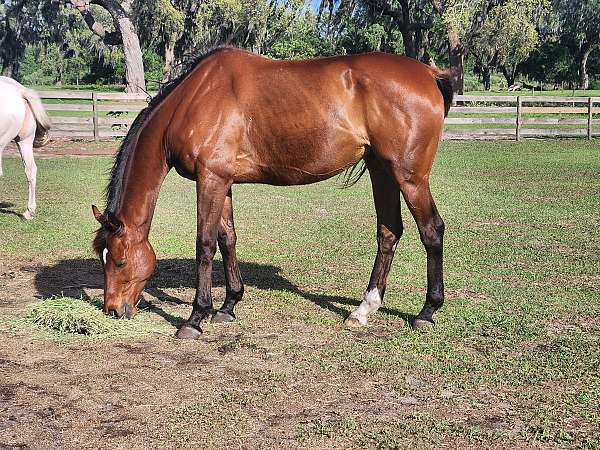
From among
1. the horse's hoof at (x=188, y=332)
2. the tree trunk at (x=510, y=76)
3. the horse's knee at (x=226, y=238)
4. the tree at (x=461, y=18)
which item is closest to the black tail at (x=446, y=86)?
the horse's knee at (x=226, y=238)

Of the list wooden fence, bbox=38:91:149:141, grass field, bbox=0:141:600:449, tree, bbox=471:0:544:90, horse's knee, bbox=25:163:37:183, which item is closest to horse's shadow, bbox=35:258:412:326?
grass field, bbox=0:141:600:449

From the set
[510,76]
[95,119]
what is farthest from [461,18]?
[510,76]

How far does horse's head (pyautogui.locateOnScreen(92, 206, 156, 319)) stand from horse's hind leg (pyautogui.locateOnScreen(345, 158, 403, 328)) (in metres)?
1.72

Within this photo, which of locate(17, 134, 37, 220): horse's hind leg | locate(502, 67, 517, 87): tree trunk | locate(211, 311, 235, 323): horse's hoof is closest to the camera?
locate(211, 311, 235, 323): horse's hoof

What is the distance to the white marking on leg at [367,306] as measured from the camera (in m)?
5.84

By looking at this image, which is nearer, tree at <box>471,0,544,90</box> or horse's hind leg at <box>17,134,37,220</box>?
horse's hind leg at <box>17,134,37,220</box>

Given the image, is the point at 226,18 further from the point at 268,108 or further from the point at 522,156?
the point at 268,108

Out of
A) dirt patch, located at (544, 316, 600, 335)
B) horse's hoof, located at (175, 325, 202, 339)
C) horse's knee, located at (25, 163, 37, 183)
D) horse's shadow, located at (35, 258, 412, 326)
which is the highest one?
dirt patch, located at (544, 316, 600, 335)

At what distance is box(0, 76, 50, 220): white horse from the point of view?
1035 centimetres

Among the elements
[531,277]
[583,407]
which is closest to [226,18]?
[531,277]

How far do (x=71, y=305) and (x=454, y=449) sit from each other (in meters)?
3.61

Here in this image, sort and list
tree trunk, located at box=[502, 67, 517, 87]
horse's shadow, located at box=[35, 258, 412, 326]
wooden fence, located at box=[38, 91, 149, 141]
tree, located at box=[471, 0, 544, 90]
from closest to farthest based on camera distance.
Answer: horse's shadow, located at box=[35, 258, 412, 326] < wooden fence, located at box=[38, 91, 149, 141] < tree, located at box=[471, 0, 544, 90] < tree trunk, located at box=[502, 67, 517, 87]

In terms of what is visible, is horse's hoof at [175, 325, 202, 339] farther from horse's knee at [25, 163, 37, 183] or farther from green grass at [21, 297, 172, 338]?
horse's knee at [25, 163, 37, 183]

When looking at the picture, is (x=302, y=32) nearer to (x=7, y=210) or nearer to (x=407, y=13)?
(x=407, y=13)
